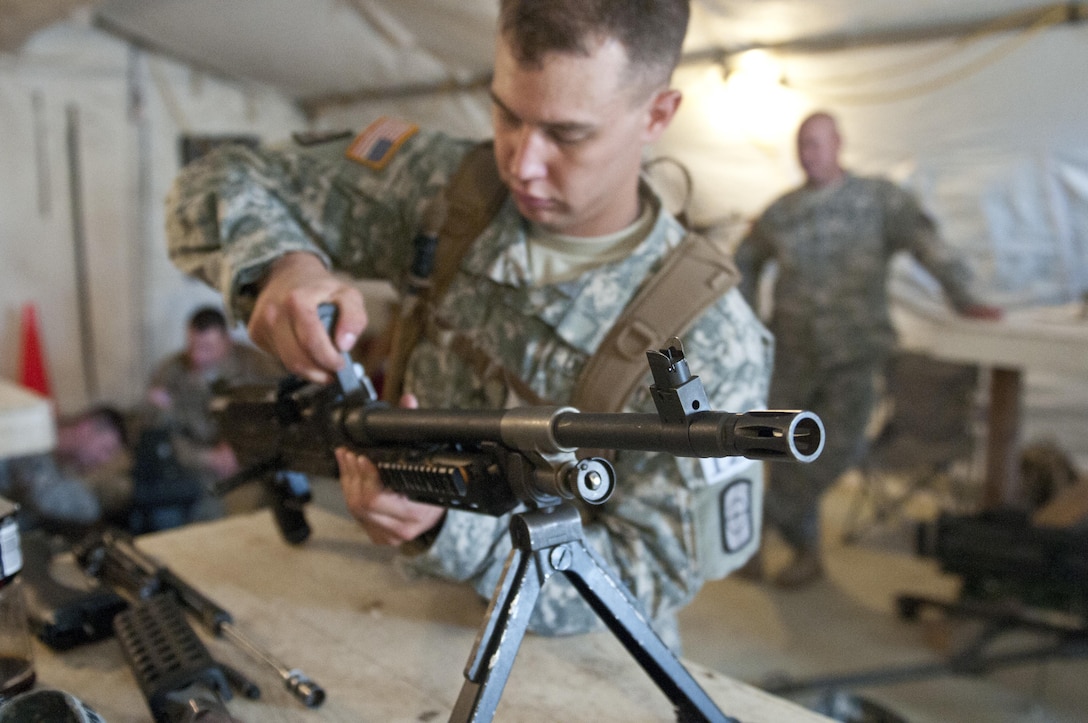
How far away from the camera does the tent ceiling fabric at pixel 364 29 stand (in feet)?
10.2

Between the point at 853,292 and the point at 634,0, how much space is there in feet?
8.61

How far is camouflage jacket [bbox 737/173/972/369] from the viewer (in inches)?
135

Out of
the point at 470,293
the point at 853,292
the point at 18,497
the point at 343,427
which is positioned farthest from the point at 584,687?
the point at 18,497

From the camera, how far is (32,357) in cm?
534

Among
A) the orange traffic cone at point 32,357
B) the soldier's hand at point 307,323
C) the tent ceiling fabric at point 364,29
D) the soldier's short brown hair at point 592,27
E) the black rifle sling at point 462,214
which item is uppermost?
the tent ceiling fabric at point 364,29

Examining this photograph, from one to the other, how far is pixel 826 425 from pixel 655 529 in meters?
2.25

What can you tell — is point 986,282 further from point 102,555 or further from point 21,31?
point 21,31

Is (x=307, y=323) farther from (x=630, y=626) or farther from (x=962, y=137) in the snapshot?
(x=962, y=137)

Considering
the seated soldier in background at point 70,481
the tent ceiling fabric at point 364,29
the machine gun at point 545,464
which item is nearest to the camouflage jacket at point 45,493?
the seated soldier in background at point 70,481

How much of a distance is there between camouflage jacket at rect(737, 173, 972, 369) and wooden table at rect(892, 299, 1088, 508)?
18 cm

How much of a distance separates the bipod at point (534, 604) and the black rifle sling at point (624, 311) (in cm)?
30

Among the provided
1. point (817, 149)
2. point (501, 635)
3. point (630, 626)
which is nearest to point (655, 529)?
point (630, 626)

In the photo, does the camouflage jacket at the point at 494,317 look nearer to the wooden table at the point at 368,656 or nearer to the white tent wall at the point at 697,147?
the wooden table at the point at 368,656

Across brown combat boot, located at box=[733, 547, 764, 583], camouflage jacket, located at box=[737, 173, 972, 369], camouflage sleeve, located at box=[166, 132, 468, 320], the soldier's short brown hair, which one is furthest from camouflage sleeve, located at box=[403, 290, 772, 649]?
brown combat boot, located at box=[733, 547, 764, 583]
